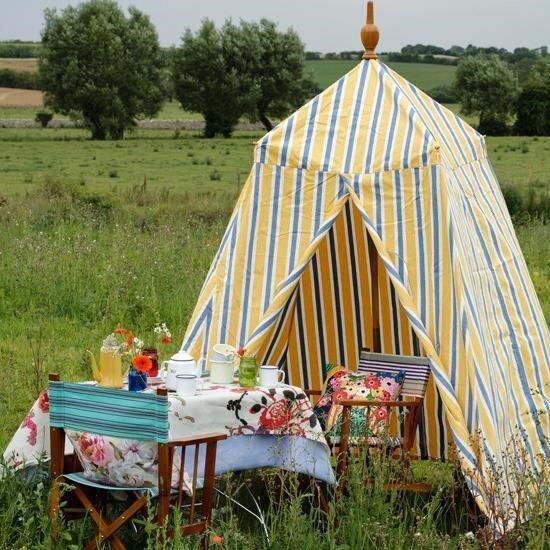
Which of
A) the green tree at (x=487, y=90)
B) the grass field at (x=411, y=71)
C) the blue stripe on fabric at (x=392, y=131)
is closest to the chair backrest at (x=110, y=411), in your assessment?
the blue stripe on fabric at (x=392, y=131)

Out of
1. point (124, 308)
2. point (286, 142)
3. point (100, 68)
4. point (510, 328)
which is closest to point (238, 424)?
point (286, 142)

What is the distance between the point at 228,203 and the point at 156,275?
679cm

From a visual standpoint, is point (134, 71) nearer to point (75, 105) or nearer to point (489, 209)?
point (75, 105)

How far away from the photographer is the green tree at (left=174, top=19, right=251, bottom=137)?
51094 millimetres

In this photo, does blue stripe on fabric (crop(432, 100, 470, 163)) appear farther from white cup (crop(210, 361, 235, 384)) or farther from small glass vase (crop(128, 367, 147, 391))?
small glass vase (crop(128, 367, 147, 391))

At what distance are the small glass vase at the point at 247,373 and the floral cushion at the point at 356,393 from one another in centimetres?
Result: 77

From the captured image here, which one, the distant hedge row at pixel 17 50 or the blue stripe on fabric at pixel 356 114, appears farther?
the distant hedge row at pixel 17 50

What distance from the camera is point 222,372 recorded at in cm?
559

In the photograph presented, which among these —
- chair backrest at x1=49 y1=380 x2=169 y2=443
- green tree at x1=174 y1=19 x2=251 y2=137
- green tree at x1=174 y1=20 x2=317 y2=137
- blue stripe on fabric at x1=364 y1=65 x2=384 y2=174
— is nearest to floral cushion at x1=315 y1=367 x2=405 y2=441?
blue stripe on fabric at x1=364 y1=65 x2=384 y2=174

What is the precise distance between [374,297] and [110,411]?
3.01 metres

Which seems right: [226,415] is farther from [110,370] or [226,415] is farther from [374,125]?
[374,125]

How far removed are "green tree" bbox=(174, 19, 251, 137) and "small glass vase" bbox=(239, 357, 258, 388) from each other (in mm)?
44980

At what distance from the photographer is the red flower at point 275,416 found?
534 centimetres

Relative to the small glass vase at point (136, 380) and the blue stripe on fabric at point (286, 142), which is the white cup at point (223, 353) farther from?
the blue stripe on fabric at point (286, 142)
